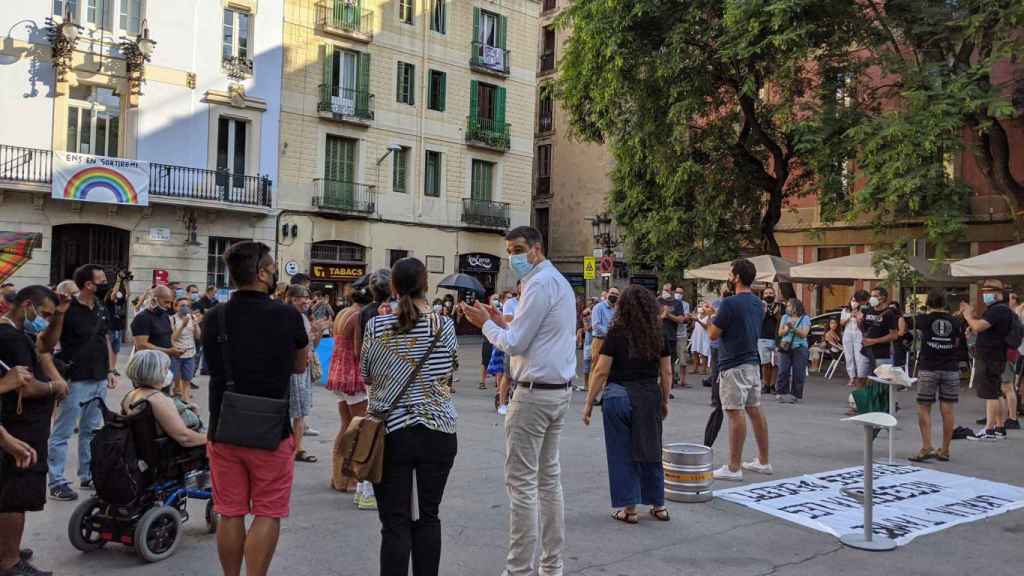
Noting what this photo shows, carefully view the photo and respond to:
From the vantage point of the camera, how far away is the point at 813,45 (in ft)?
63.1

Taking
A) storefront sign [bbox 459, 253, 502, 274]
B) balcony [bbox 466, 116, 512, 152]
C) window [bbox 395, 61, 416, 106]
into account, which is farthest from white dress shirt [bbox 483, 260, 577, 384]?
balcony [bbox 466, 116, 512, 152]

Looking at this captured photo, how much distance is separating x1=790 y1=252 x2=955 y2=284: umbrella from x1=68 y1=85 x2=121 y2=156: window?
19.1 meters

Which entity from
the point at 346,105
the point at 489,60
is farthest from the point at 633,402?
the point at 489,60

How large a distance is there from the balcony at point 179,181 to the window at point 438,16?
9.14m

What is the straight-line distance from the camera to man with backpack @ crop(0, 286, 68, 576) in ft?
15.4

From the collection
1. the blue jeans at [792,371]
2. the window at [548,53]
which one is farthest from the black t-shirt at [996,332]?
the window at [548,53]

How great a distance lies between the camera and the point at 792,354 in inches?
584

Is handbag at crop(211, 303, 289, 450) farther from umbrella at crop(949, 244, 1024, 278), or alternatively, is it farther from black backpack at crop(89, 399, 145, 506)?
umbrella at crop(949, 244, 1024, 278)

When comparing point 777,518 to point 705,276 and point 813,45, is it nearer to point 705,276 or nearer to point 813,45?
point 705,276

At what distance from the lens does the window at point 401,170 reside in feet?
100

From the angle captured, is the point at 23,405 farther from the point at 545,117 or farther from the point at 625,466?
the point at 545,117

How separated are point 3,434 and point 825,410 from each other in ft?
40.1

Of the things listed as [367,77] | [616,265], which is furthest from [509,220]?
[367,77]

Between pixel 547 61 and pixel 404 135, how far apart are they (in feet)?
38.4
